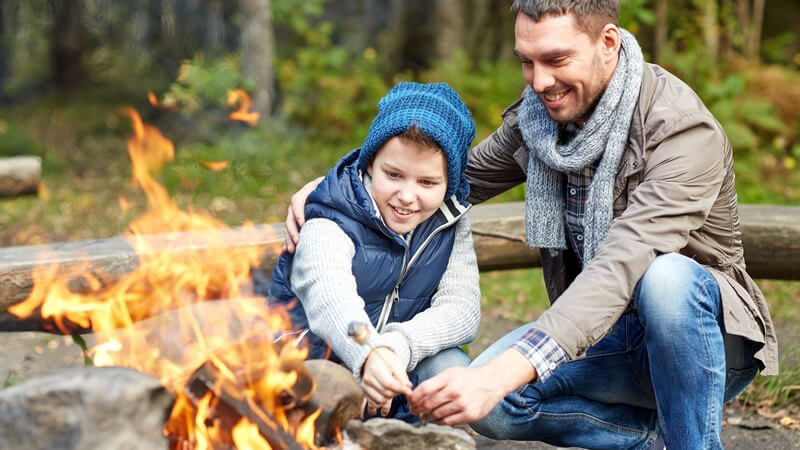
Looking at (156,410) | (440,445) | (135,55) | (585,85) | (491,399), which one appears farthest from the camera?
(135,55)

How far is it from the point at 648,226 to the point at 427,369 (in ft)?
2.92

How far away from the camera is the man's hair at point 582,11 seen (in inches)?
112

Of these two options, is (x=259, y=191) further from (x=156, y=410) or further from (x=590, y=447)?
(x=156, y=410)

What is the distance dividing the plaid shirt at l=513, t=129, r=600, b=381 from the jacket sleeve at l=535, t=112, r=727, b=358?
1.2 inches

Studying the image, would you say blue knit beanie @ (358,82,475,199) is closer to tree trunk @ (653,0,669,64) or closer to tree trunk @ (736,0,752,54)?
tree trunk @ (653,0,669,64)

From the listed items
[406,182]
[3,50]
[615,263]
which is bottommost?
[3,50]

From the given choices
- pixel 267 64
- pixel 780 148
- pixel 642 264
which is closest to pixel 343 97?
pixel 267 64

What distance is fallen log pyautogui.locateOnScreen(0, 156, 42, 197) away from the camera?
19.6 ft

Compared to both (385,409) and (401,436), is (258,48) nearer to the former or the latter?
(385,409)

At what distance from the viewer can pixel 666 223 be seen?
277cm

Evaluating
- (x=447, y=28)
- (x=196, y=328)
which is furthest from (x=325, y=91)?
(x=196, y=328)

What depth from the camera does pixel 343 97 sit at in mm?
10586

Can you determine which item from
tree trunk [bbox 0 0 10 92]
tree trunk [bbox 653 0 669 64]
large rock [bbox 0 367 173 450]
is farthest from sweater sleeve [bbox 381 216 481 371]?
tree trunk [bbox 0 0 10 92]

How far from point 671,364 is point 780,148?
7.07 meters
